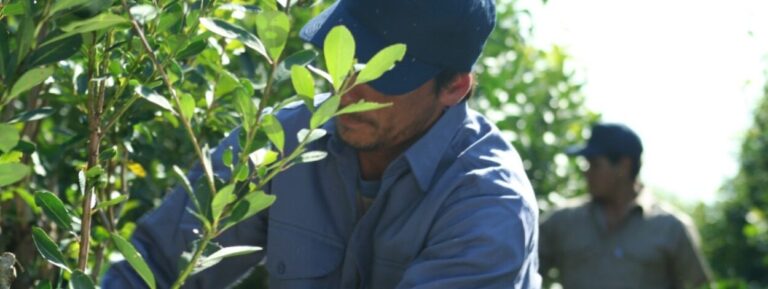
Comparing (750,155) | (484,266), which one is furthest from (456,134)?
(750,155)

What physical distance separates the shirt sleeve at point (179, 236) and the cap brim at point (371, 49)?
330 mm

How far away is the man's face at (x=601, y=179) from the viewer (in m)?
8.88

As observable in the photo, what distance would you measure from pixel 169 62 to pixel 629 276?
599 cm

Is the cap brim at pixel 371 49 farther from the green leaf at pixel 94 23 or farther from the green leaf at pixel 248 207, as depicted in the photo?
the green leaf at pixel 94 23

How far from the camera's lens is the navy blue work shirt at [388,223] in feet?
11.3

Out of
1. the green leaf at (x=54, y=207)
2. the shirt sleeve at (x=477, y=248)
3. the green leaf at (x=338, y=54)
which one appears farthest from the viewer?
the shirt sleeve at (x=477, y=248)

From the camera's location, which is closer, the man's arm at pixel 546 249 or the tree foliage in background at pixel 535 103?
the tree foliage in background at pixel 535 103

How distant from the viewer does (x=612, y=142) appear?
9.10 meters

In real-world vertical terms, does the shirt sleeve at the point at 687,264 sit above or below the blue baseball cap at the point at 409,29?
below

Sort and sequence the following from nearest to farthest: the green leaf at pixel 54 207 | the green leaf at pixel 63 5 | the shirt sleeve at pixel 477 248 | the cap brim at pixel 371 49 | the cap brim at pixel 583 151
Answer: the green leaf at pixel 63 5 < the green leaf at pixel 54 207 < the shirt sleeve at pixel 477 248 < the cap brim at pixel 371 49 < the cap brim at pixel 583 151

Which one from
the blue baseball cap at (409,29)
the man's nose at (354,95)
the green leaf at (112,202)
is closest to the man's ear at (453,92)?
the blue baseball cap at (409,29)

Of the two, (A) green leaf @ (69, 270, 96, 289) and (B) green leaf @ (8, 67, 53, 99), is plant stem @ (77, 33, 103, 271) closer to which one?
(A) green leaf @ (69, 270, 96, 289)

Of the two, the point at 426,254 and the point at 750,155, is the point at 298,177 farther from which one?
the point at 750,155

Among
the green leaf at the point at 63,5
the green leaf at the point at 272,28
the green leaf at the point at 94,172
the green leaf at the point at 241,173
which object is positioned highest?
the green leaf at the point at 63,5
